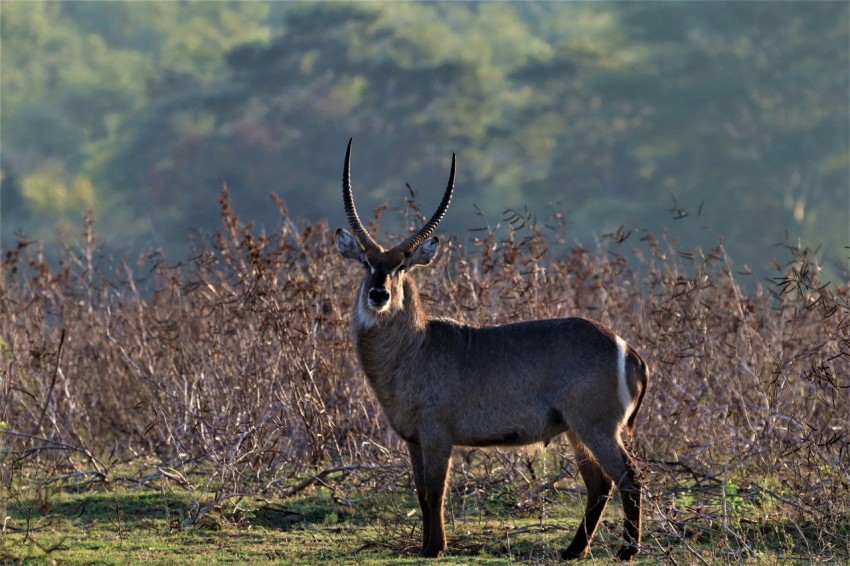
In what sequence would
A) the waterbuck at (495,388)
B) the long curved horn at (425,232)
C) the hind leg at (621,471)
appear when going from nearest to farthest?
the hind leg at (621,471) < the waterbuck at (495,388) < the long curved horn at (425,232)

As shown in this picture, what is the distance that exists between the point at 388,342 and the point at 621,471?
5.26 ft

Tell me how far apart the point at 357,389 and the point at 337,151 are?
30.5 meters

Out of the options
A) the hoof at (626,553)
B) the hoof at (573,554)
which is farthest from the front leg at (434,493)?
the hoof at (626,553)

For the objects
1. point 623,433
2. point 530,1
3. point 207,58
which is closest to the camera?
point 623,433

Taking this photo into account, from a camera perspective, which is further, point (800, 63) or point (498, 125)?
point (498, 125)

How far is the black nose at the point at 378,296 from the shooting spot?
787cm

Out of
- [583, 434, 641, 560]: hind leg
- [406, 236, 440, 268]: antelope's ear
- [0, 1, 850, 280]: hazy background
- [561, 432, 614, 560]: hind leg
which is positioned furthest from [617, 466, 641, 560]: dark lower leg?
[0, 1, 850, 280]: hazy background

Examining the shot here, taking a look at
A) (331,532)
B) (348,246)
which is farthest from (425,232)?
(331,532)

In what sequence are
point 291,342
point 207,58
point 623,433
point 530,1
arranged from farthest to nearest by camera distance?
1. point 530,1
2. point 207,58
3. point 291,342
4. point 623,433

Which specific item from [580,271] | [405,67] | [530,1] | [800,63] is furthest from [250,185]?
[530,1]

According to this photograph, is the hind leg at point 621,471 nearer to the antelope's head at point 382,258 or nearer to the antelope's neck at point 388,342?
the antelope's neck at point 388,342

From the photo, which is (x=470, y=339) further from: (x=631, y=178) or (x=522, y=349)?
(x=631, y=178)

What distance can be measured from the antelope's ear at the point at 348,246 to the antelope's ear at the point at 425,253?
34 centimetres

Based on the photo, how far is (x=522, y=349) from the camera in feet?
26.1
